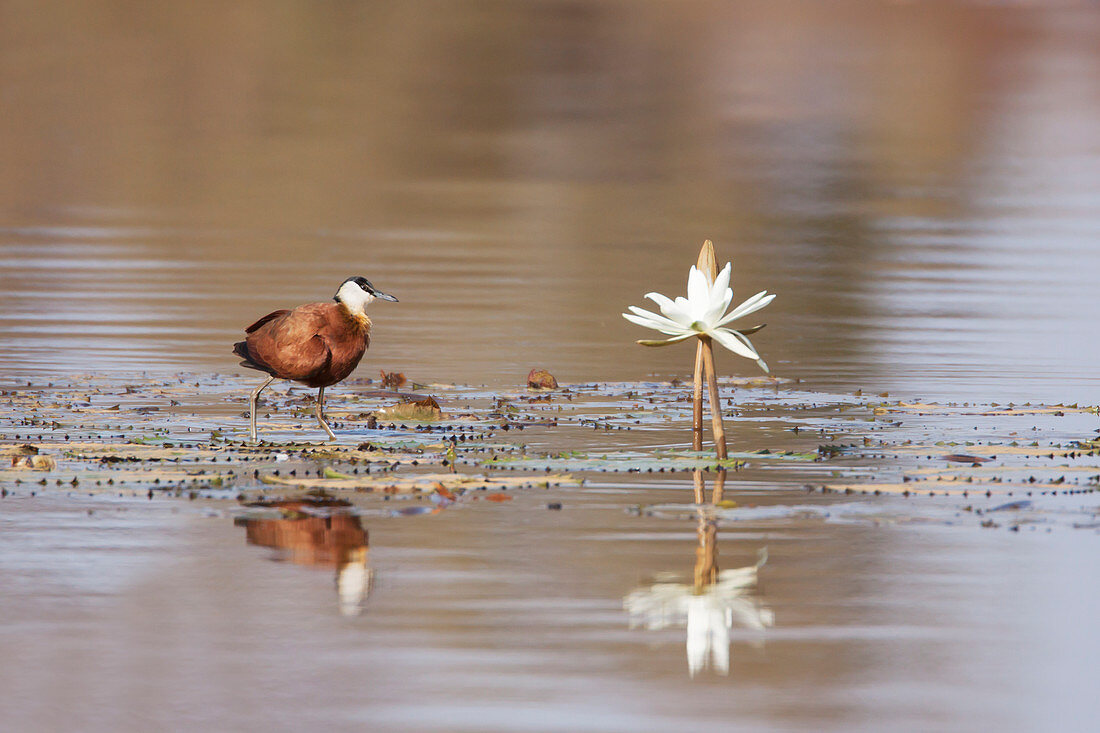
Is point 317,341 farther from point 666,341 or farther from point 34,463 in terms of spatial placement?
point 666,341

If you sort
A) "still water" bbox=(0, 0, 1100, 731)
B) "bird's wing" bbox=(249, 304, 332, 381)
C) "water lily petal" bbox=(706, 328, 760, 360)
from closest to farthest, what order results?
"still water" bbox=(0, 0, 1100, 731)
"water lily petal" bbox=(706, 328, 760, 360)
"bird's wing" bbox=(249, 304, 332, 381)

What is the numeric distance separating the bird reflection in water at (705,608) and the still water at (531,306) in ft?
0.24

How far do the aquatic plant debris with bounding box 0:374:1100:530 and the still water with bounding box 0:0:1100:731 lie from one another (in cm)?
30

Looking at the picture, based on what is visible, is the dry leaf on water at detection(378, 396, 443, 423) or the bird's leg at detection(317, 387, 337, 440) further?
the dry leaf on water at detection(378, 396, 443, 423)

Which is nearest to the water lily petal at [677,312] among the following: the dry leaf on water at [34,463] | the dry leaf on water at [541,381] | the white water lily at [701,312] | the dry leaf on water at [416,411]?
the white water lily at [701,312]

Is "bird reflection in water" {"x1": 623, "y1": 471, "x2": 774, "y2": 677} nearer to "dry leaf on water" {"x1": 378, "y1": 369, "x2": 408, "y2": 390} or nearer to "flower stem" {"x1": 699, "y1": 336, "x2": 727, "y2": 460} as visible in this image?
"flower stem" {"x1": 699, "y1": 336, "x2": 727, "y2": 460}

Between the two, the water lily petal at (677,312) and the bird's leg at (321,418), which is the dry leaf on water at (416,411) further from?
the water lily petal at (677,312)

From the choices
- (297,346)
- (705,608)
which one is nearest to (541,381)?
(297,346)

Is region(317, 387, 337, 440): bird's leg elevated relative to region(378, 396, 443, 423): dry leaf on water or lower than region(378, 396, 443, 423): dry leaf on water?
lower

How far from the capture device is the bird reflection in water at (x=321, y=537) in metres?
6.12

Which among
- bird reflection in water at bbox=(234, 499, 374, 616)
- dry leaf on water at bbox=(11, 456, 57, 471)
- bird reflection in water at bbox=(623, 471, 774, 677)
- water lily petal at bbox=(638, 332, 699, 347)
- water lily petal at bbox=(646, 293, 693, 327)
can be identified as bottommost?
bird reflection in water at bbox=(623, 471, 774, 677)

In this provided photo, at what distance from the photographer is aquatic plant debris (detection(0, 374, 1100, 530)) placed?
750cm

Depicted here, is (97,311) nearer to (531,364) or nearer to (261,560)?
(531,364)

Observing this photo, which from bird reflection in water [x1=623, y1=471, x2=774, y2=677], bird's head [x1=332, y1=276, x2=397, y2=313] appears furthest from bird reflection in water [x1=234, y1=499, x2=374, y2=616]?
bird's head [x1=332, y1=276, x2=397, y2=313]
